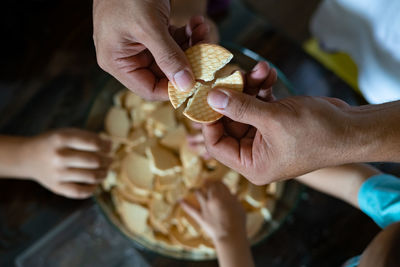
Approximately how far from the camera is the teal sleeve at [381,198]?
0.55 metres

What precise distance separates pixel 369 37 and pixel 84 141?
0.60m

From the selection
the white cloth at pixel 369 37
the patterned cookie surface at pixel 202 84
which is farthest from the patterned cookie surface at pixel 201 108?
the white cloth at pixel 369 37

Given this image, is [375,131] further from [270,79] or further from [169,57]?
[169,57]

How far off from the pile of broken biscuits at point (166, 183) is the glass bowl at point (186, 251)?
0.4 inches

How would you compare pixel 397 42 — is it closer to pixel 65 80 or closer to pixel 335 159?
pixel 335 159

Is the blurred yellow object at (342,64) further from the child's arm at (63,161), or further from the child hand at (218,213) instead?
the child's arm at (63,161)

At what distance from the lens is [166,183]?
64 centimetres

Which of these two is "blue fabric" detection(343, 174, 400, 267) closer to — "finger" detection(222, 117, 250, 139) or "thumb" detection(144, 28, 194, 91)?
"finger" detection(222, 117, 250, 139)

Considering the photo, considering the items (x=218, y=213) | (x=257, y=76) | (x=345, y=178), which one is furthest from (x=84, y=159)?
(x=345, y=178)

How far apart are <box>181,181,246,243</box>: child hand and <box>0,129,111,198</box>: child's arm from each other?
0.18 metres

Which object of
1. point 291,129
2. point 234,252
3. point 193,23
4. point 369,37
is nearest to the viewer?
point 291,129

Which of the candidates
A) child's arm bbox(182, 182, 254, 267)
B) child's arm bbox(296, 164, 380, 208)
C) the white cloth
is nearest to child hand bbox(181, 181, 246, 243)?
child's arm bbox(182, 182, 254, 267)

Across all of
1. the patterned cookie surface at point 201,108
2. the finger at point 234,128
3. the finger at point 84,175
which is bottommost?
the finger at point 84,175

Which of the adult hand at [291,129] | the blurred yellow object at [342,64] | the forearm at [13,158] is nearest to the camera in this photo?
the adult hand at [291,129]
